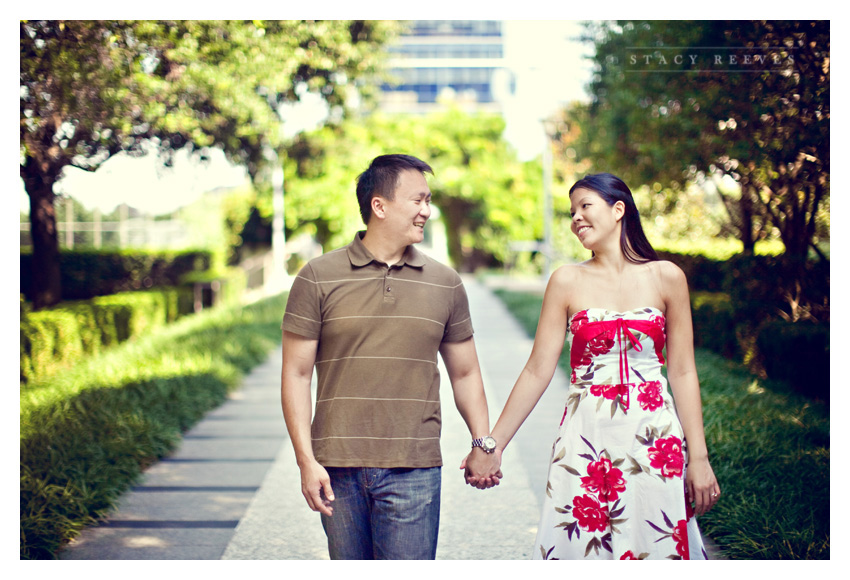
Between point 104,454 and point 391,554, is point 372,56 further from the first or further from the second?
point 391,554

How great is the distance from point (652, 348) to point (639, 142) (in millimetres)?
6792

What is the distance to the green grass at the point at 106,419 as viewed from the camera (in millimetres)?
3861

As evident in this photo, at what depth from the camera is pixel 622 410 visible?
2367mm

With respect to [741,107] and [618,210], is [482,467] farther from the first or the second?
[741,107]

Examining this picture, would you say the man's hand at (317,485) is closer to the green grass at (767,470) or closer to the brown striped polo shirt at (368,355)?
the brown striped polo shirt at (368,355)

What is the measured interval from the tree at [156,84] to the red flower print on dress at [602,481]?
155 inches

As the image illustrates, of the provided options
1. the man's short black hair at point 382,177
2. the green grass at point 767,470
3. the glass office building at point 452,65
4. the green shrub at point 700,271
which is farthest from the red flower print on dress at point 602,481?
the glass office building at point 452,65

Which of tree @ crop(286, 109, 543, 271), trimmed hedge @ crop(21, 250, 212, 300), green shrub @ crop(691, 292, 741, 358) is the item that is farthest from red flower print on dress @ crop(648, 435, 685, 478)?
tree @ crop(286, 109, 543, 271)

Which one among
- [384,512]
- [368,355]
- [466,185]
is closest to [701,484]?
[384,512]

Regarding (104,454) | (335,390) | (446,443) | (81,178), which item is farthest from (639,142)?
(335,390)

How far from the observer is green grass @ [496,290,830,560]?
3.36m

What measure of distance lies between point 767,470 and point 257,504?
2761mm

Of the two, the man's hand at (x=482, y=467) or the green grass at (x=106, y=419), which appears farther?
the green grass at (x=106, y=419)

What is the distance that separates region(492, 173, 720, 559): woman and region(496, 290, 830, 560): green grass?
1.18 metres
